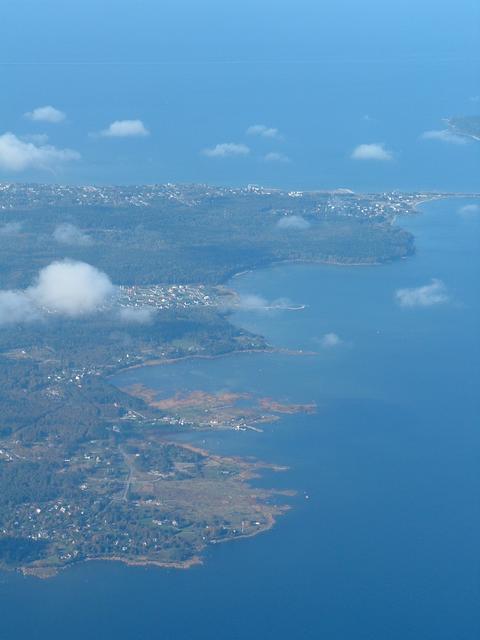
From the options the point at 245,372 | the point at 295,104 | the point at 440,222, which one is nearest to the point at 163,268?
the point at 245,372

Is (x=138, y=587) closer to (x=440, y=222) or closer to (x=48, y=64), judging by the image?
(x=440, y=222)

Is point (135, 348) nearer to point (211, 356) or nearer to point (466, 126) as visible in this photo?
point (211, 356)

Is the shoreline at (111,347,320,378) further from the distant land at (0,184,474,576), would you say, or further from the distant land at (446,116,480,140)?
the distant land at (446,116,480,140)

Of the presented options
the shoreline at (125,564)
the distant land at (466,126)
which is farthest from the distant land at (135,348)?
the distant land at (466,126)

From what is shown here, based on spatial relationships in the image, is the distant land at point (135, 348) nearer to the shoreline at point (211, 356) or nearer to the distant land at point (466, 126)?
the shoreline at point (211, 356)

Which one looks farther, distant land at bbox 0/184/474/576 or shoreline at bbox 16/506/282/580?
distant land at bbox 0/184/474/576

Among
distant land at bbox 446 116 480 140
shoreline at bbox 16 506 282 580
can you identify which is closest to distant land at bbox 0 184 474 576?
shoreline at bbox 16 506 282 580

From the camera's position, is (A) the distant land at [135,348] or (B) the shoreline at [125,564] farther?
(A) the distant land at [135,348]

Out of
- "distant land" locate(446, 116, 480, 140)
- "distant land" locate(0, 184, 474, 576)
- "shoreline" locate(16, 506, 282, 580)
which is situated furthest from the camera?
"distant land" locate(446, 116, 480, 140)
